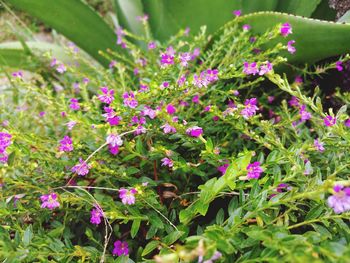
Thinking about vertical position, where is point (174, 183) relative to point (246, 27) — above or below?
below

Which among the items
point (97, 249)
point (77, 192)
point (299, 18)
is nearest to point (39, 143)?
point (77, 192)

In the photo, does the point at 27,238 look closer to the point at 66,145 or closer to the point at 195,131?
the point at 66,145

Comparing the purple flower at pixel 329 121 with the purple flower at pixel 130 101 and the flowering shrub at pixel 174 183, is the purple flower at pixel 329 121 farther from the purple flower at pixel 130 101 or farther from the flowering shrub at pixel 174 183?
the purple flower at pixel 130 101

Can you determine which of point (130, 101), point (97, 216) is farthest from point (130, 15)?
point (97, 216)

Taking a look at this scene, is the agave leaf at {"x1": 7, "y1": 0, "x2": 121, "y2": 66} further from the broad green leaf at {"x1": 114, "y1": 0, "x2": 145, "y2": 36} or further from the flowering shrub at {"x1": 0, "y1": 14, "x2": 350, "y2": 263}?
the flowering shrub at {"x1": 0, "y1": 14, "x2": 350, "y2": 263}

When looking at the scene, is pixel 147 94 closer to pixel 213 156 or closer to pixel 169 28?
pixel 213 156

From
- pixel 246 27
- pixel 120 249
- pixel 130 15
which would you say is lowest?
pixel 120 249

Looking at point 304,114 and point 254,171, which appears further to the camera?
point 304,114
